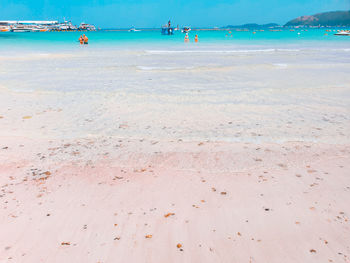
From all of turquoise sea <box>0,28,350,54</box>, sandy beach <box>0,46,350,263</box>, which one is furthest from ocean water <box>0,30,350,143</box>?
turquoise sea <box>0,28,350,54</box>

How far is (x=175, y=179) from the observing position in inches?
214

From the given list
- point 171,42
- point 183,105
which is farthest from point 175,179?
point 171,42

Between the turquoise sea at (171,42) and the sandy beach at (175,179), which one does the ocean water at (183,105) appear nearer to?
the sandy beach at (175,179)

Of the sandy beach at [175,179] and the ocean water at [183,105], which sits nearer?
the sandy beach at [175,179]

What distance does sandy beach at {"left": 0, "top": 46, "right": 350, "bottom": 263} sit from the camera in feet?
12.2

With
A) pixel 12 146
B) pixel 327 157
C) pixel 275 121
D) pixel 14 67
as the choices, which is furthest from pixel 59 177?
pixel 14 67

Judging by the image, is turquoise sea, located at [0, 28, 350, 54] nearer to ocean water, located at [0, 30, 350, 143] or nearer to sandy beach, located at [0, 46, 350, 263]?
ocean water, located at [0, 30, 350, 143]

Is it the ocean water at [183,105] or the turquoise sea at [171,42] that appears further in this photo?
the turquoise sea at [171,42]

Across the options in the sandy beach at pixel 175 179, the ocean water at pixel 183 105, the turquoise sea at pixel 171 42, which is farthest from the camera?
the turquoise sea at pixel 171 42

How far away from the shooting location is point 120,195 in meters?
4.87

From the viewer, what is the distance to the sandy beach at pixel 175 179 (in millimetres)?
3721

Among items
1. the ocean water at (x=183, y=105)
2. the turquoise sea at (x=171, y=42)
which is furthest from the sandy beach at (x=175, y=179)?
the turquoise sea at (x=171, y=42)

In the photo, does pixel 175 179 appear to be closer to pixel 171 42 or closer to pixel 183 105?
pixel 183 105

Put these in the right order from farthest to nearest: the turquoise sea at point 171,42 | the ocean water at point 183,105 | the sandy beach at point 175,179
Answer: the turquoise sea at point 171,42 < the ocean water at point 183,105 < the sandy beach at point 175,179
